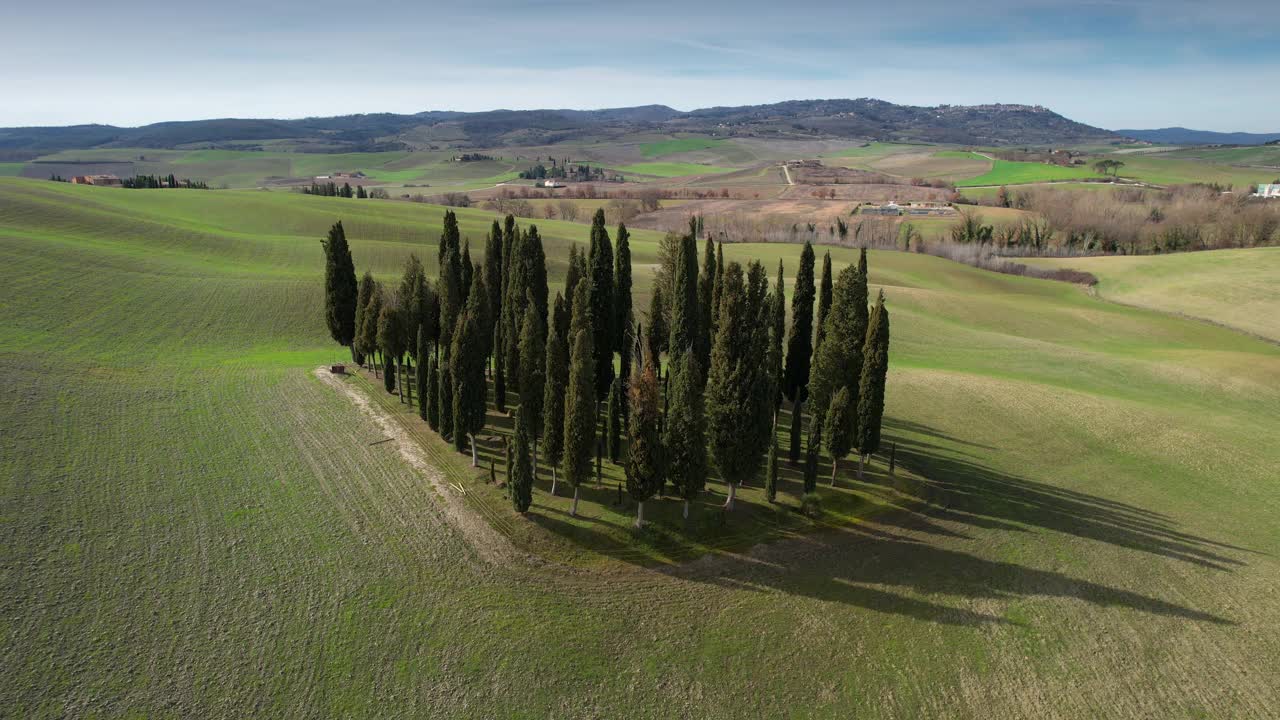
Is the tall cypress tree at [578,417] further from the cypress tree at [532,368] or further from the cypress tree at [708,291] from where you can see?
the cypress tree at [708,291]

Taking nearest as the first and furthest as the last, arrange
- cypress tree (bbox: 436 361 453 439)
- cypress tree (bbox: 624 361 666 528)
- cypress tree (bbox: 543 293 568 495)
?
cypress tree (bbox: 624 361 666 528) < cypress tree (bbox: 543 293 568 495) < cypress tree (bbox: 436 361 453 439)

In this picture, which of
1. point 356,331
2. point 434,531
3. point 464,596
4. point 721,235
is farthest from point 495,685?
point 721,235

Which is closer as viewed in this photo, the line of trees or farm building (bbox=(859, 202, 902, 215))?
the line of trees

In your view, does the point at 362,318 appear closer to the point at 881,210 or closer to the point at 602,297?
the point at 602,297

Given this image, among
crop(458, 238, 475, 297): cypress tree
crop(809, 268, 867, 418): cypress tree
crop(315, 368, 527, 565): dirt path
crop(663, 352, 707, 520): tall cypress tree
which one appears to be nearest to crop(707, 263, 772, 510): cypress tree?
crop(663, 352, 707, 520): tall cypress tree

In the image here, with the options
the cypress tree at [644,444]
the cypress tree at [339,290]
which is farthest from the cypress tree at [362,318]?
the cypress tree at [644,444]

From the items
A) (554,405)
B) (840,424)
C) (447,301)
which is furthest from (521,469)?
(447,301)

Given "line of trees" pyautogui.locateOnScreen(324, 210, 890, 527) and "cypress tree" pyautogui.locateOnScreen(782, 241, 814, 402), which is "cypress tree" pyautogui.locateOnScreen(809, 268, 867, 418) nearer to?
"line of trees" pyautogui.locateOnScreen(324, 210, 890, 527)
